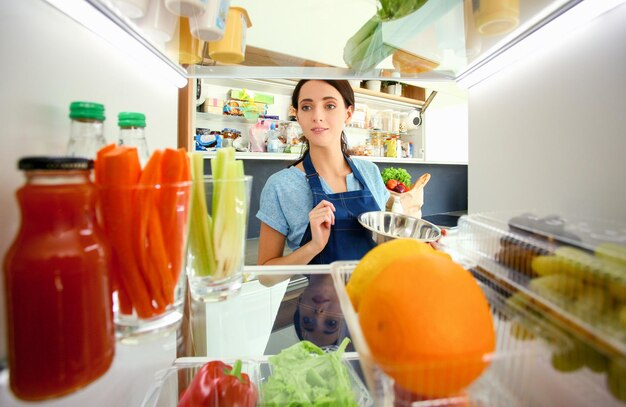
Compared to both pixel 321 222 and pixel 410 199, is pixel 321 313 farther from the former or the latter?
pixel 410 199

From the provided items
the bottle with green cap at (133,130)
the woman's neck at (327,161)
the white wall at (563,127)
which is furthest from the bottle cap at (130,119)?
the woman's neck at (327,161)

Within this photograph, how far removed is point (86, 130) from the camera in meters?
0.30

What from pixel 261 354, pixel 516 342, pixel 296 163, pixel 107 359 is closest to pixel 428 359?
pixel 516 342

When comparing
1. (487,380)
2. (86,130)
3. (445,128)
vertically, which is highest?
(445,128)

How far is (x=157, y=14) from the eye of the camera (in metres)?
0.40

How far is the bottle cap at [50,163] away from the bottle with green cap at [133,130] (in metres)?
0.11

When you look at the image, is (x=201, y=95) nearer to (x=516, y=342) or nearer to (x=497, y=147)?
(x=497, y=147)

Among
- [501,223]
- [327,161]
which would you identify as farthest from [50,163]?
[327,161]

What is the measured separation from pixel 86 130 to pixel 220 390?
0.38 metres

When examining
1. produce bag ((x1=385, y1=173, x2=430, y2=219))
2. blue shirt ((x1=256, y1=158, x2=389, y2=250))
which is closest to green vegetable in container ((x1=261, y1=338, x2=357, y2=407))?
blue shirt ((x1=256, y1=158, x2=389, y2=250))

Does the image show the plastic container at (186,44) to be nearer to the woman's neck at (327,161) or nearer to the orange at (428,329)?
the orange at (428,329)

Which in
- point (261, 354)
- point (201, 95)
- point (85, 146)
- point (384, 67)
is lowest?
point (261, 354)

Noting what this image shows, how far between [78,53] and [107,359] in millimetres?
339

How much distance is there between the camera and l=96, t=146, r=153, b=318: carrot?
10.8 inches
